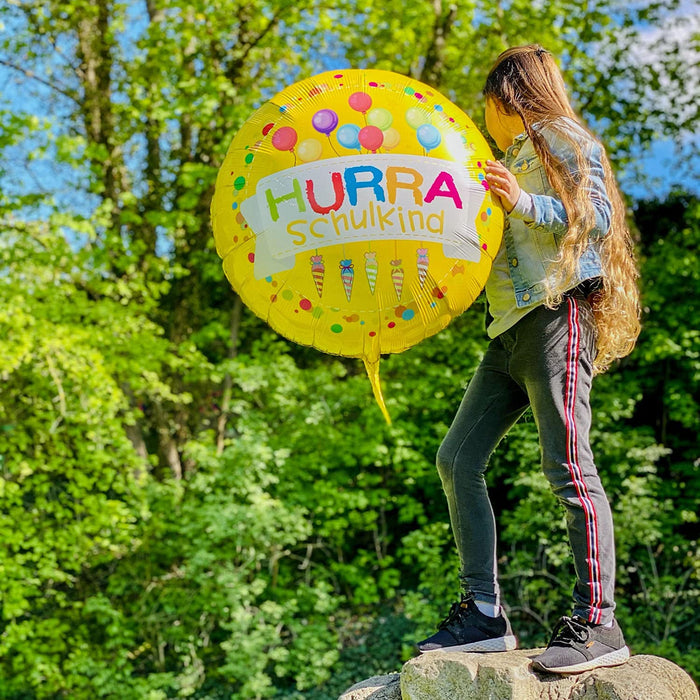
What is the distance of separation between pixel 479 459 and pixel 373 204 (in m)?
0.71

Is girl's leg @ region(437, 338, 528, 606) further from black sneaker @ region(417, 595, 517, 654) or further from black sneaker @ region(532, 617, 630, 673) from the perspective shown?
black sneaker @ region(532, 617, 630, 673)

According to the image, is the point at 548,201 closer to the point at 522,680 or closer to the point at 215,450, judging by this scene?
the point at 522,680

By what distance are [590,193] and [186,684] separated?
397cm

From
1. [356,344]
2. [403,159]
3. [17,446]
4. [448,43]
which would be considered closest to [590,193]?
[403,159]

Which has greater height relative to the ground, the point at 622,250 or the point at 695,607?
the point at 622,250

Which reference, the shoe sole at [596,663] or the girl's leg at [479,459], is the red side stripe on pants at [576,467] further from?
the girl's leg at [479,459]

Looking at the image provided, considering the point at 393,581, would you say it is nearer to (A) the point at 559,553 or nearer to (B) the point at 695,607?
(A) the point at 559,553

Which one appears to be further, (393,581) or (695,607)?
(393,581)

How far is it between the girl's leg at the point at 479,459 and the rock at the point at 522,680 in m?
0.19

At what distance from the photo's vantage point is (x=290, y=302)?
1.94m

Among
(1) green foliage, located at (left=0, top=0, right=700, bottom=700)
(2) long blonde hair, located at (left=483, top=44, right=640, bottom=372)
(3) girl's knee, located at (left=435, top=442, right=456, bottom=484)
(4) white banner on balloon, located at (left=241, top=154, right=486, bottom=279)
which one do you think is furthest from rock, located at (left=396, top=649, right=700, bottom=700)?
(1) green foliage, located at (left=0, top=0, right=700, bottom=700)

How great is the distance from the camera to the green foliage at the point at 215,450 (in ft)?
15.6

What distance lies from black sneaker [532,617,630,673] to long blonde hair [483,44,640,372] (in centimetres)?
64

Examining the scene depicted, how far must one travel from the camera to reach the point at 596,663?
190 centimetres
